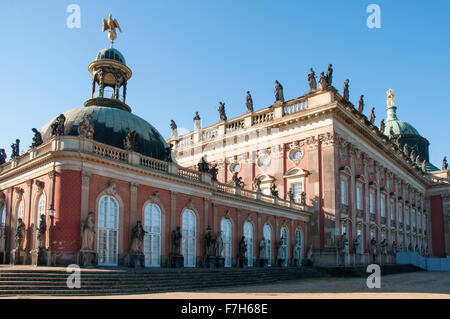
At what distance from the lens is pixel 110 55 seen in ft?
104

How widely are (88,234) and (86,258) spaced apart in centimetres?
105

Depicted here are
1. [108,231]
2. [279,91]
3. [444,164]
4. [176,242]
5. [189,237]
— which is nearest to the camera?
[108,231]

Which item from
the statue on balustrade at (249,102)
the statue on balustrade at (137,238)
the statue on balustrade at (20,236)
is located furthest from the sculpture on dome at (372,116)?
the statue on balustrade at (20,236)

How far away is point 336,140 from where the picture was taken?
3597 cm

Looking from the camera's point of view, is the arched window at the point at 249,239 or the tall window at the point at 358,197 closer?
the arched window at the point at 249,239

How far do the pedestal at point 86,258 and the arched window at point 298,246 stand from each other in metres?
18.0

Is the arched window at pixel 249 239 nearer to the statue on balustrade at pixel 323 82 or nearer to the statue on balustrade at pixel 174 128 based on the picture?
the statue on balustrade at pixel 323 82

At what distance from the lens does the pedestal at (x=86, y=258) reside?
798 inches

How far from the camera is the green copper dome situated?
26.9 meters

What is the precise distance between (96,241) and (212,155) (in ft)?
76.1

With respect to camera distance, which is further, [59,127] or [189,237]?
[189,237]

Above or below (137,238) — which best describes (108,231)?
above

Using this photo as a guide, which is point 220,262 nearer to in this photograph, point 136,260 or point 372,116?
point 136,260

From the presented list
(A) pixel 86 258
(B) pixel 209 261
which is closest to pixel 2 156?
(A) pixel 86 258
